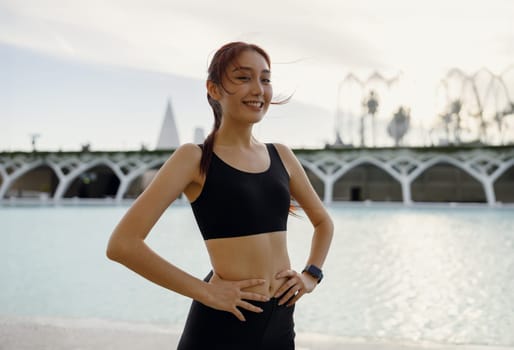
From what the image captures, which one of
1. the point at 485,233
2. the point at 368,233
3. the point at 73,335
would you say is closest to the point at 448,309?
the point at 73,335

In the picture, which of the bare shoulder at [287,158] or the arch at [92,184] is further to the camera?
the arch at [92,184]

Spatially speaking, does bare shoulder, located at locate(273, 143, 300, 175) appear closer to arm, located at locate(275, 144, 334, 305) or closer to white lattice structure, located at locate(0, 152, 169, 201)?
arm, located at locate(275, 144, 334, 305)

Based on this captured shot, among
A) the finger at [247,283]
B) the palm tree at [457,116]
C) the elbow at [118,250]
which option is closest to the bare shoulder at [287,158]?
the finger at [247,283]

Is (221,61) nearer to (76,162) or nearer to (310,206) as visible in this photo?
(310,206)

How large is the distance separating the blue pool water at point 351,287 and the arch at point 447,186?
26.3 m

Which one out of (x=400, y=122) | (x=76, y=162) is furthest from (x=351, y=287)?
(x=400, y=122)

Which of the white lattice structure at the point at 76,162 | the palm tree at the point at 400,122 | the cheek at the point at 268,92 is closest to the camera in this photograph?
the cheek at the point at 268,92

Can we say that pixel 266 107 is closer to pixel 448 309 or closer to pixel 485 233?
pixel 448 309

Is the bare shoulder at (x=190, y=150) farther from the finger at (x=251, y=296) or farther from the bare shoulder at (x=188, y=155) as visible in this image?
the finger at (x=251, y=296)

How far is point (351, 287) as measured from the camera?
6516mm

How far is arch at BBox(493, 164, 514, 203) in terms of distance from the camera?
3462cm

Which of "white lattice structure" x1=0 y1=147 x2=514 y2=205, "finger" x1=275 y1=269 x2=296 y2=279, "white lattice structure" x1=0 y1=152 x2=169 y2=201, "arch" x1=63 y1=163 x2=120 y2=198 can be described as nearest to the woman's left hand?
"finger" x1=275 y1=269 x2=296 y2=279

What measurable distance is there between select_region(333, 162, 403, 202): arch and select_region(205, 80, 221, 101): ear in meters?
36.8

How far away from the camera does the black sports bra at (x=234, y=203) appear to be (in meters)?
1.31
